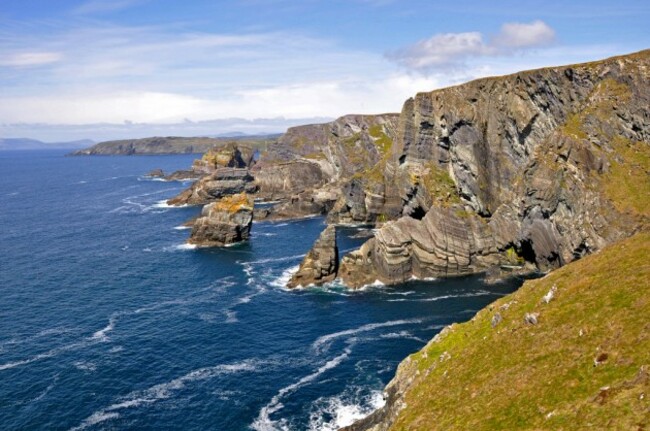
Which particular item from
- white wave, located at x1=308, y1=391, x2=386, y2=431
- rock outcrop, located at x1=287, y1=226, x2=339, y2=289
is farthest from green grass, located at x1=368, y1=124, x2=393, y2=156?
white wave, located at x1=308, y1=391, x2=386, y2=431

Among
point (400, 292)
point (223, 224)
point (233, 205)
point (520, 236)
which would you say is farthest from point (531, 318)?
point (233, 205)

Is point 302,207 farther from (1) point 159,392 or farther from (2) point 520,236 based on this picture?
(1) point 159,392

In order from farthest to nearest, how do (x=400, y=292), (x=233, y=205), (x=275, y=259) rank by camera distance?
(x=233, y=205) < (x=275, y=259) < (x=400, y=292)

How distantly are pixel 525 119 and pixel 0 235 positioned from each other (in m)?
144

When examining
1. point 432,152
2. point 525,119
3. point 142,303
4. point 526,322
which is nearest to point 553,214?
point 525,119

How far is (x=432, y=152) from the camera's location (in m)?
129

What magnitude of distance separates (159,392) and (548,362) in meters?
45.9

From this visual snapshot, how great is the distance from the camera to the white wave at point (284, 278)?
106419mm

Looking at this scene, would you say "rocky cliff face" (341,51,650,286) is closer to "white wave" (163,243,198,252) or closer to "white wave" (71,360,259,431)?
"white wave" (71,360,259,431)

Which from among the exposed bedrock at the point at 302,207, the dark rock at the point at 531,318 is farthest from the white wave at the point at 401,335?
the exposed bedrock at the point at 302,207

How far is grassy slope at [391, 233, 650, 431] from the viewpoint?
33.5m

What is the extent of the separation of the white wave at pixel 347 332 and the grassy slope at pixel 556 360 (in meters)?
25.8

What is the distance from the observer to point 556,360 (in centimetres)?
3984

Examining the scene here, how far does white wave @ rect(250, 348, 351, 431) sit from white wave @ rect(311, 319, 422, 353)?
3.97 metres
